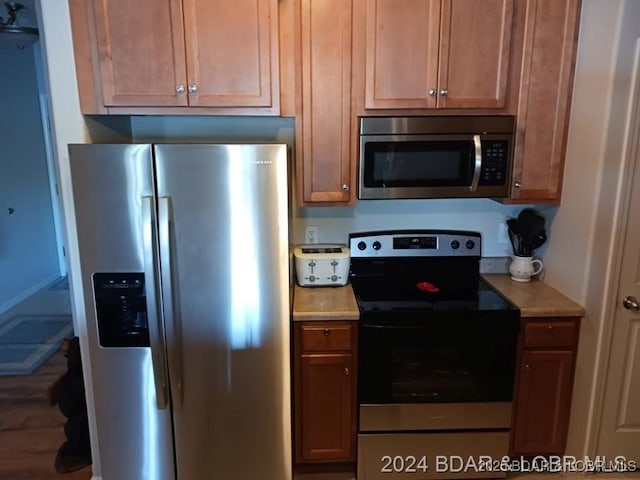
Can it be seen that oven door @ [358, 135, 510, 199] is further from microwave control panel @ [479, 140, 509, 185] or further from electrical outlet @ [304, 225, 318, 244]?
electrical outlet @ [304, 225, 318, 244]

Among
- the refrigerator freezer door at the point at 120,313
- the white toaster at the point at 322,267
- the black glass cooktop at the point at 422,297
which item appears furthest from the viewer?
the white toaster at the point at 322,267

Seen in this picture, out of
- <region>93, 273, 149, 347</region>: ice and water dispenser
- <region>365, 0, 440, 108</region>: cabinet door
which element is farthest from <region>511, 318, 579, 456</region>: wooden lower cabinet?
<region>93, 273, 149, 347</region>: ice and water dispenser

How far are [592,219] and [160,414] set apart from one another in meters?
2.10

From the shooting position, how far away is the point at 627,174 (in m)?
1.84

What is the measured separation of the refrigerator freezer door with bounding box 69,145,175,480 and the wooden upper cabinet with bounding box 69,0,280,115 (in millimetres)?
396

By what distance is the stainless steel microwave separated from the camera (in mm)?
2107

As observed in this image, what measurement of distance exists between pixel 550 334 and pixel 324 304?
1067mm

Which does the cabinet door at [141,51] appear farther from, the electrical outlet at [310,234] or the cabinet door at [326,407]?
the cabinet door at [326,407]

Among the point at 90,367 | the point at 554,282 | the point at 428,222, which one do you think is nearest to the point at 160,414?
the point at 90,367

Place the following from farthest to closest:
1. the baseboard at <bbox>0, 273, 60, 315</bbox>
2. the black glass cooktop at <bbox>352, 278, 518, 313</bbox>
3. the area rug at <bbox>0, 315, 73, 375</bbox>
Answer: the baseboard at <bbox>0, 273, 60, 315</bbox> → the area rug at <bbox>0, 315, 73, 375</bbox> → the black glass cooktop at <bbox>352, 278, 518, 313</bbox>

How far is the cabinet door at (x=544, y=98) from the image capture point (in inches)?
80.0

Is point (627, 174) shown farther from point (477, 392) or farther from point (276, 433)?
point (276, 433)

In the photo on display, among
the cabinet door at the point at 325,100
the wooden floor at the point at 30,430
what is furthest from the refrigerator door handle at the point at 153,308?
the wooden floor at the point at 30,430

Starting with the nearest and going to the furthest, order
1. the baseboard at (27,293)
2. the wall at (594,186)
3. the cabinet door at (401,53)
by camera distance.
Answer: the wall at (594,186) < the cabinet door at (401,53) < the baseboard at (27,293)
